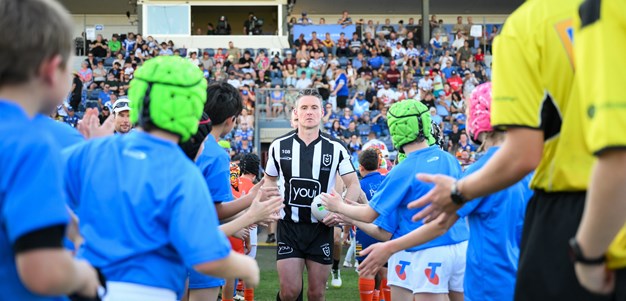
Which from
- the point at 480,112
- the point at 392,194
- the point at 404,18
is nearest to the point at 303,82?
the point at 404,18

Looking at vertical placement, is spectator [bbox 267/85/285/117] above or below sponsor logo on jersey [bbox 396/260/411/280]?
above

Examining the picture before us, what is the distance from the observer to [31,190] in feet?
7.56

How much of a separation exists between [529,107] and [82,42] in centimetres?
3244

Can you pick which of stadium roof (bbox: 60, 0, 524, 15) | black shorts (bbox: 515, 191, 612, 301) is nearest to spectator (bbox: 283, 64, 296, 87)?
stadium roof (bbox: 60, 0, 524, 15)

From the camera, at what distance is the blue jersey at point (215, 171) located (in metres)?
5.77

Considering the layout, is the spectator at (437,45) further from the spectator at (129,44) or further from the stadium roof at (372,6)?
the spectator at (129,44)

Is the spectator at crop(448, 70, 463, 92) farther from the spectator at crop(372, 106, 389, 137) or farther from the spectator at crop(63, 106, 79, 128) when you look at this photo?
the spectator at crop(63, 106, 79, 128)

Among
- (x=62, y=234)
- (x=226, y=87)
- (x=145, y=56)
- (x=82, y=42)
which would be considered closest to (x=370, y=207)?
(x=226, y=87)

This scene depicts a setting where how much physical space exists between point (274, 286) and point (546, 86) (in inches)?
366

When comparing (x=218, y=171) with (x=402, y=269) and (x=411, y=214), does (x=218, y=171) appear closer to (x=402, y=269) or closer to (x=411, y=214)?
(x=411, y=214)

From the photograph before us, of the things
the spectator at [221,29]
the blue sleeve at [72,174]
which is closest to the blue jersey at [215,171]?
the blue sleeve at [72,174]

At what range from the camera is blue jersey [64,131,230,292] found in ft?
10.1

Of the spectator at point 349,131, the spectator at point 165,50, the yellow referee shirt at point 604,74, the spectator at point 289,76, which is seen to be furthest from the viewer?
the spectator at point 165,50

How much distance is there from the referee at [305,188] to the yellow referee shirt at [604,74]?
553cm
